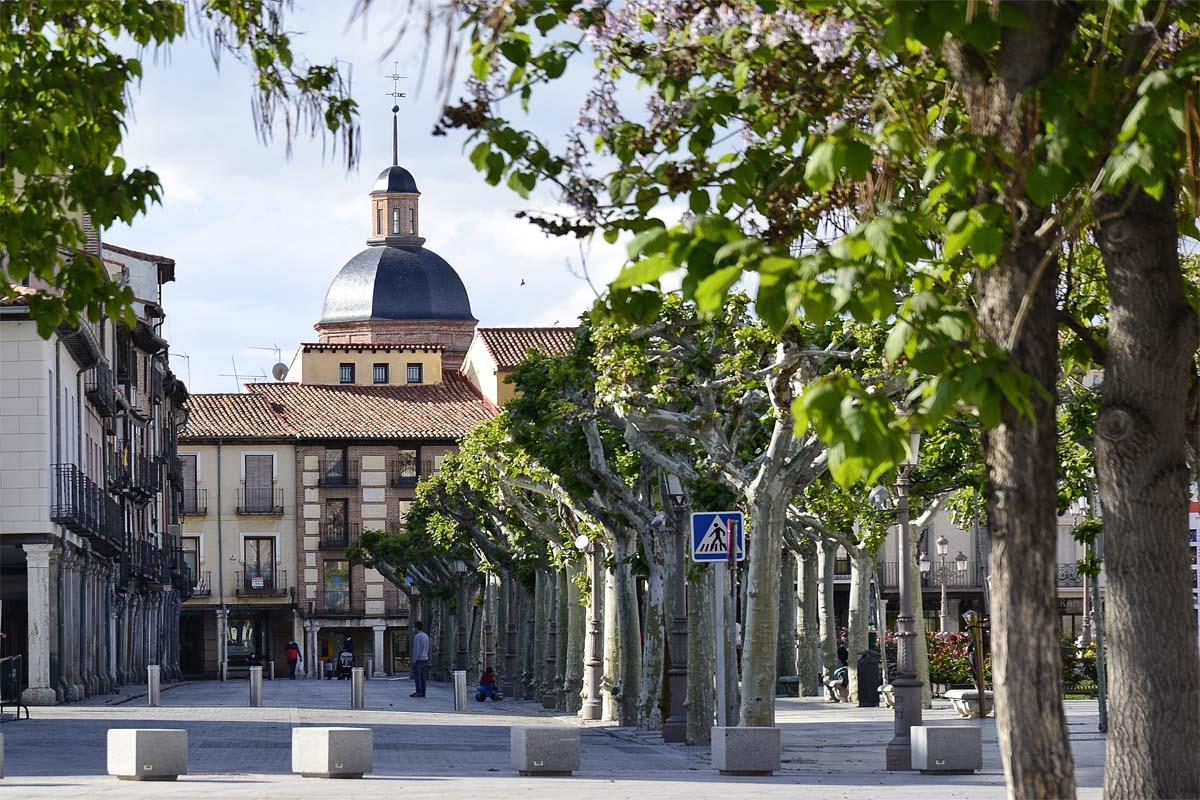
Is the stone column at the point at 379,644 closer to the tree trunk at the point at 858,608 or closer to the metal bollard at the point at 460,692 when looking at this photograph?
the metal bollard at the point at 460,692

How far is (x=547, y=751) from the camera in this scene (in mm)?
20516

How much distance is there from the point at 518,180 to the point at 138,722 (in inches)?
1069

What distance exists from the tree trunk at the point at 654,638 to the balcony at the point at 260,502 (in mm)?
66322

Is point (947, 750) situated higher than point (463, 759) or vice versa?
point (947, 750)

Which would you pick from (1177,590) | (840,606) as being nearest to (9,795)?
(1177,590)

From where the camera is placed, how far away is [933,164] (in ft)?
21.2

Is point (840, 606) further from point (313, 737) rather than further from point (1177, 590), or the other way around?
point (1177, 590)

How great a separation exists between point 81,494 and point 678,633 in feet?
82.0

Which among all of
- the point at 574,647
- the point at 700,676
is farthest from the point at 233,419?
the point at 700,676

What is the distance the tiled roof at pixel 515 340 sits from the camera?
316 ft

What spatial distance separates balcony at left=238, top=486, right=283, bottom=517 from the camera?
9644cm

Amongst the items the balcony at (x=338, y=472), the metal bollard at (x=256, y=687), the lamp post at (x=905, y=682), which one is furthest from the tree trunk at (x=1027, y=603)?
the balcony at (x=338, y=472)

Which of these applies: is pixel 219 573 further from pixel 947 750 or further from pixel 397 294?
pixel 947 750

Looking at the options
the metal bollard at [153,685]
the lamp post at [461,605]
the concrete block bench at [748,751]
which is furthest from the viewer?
the lamp post at [461,605]
